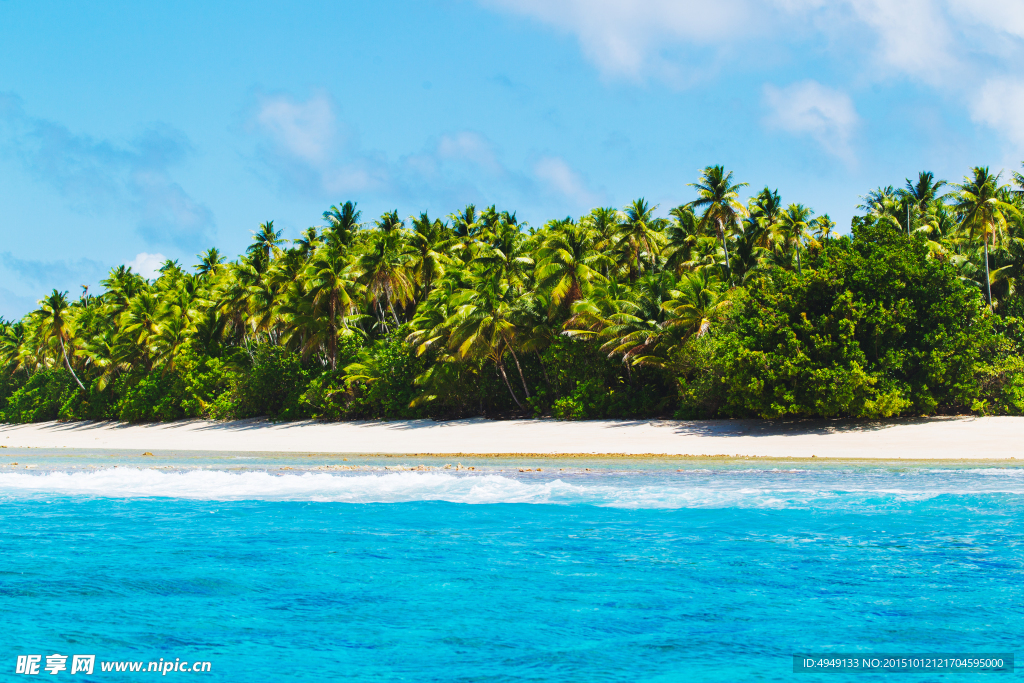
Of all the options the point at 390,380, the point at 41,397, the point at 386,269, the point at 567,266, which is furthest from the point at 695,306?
the point at 41,397

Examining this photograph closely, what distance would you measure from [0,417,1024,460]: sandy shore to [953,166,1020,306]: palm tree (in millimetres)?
11187

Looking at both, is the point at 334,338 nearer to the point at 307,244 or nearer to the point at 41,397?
the point at 307,244

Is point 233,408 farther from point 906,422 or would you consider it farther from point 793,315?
point 906,422

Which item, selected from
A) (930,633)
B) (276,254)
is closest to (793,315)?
(930,633)

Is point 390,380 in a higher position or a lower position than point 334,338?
lower

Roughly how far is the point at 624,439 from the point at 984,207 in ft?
63.0

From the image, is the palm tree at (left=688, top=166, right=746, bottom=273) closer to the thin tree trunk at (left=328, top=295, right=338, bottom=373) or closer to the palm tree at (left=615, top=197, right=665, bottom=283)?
the palm tree at (left=615, top=197, right=665, bottom=283)

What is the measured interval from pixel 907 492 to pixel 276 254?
48684 mm

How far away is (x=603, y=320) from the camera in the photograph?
111 ft

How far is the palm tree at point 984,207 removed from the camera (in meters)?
33.3

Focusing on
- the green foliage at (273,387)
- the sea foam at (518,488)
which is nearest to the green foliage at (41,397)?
the green foliage at (273,387)

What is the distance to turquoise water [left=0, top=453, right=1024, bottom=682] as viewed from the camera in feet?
24.0

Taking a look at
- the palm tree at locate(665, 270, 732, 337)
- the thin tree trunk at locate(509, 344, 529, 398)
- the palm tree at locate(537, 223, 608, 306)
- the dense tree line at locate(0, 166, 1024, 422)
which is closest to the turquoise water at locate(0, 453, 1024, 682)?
the dense tree line at locate(0, 166, 1024, 422)

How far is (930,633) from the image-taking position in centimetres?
750
